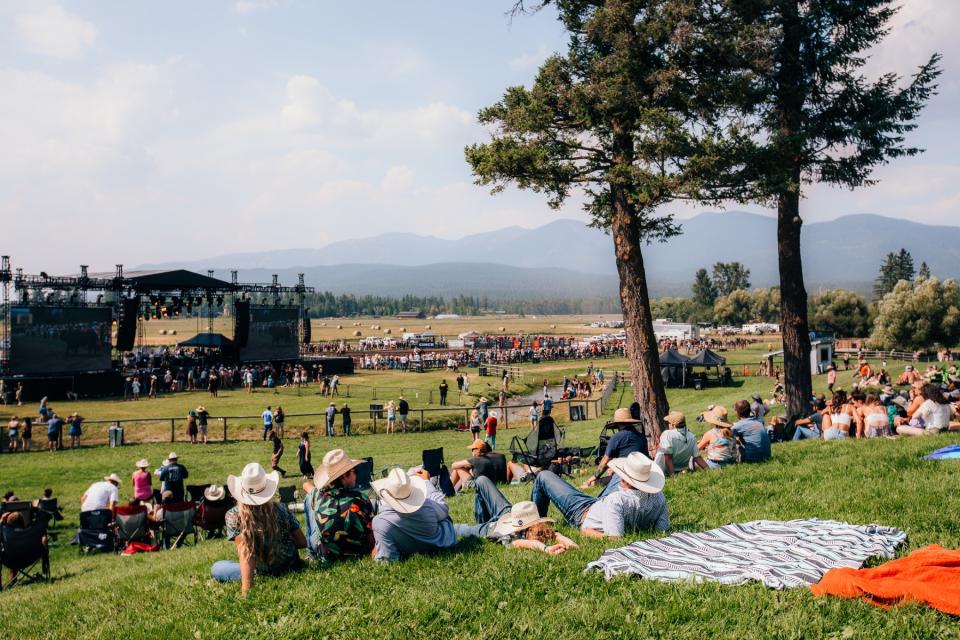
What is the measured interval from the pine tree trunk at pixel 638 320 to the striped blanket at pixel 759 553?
21.5ft

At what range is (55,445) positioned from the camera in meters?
22.3

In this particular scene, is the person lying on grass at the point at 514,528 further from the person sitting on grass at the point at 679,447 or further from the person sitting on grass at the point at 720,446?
the person sitting on grass at the point at 720,446

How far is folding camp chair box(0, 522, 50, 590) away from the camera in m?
9.02

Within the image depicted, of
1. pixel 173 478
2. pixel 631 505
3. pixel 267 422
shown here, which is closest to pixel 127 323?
pixel 267 422

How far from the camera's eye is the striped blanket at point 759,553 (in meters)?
4.74

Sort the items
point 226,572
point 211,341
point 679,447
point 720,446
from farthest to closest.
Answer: point 211,341
point 720,446
point 679,447
point 226,572

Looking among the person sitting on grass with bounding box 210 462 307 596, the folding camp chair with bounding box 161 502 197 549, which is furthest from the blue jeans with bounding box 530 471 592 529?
the folding camp chair with bounding box 161 502 197 549

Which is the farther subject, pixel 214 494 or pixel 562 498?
pixel 214 494

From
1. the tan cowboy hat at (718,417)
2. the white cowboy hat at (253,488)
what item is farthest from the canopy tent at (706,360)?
the white cowboy hat at (253,488)

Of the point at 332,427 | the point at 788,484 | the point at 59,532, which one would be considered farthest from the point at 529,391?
the point at 788,484

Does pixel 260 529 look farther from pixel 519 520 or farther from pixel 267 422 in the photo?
pixel 267 422

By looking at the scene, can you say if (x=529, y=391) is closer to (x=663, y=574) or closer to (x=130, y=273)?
(x=130, y=273)

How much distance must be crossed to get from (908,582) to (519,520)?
118 inches

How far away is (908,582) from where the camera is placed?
4.21 m
